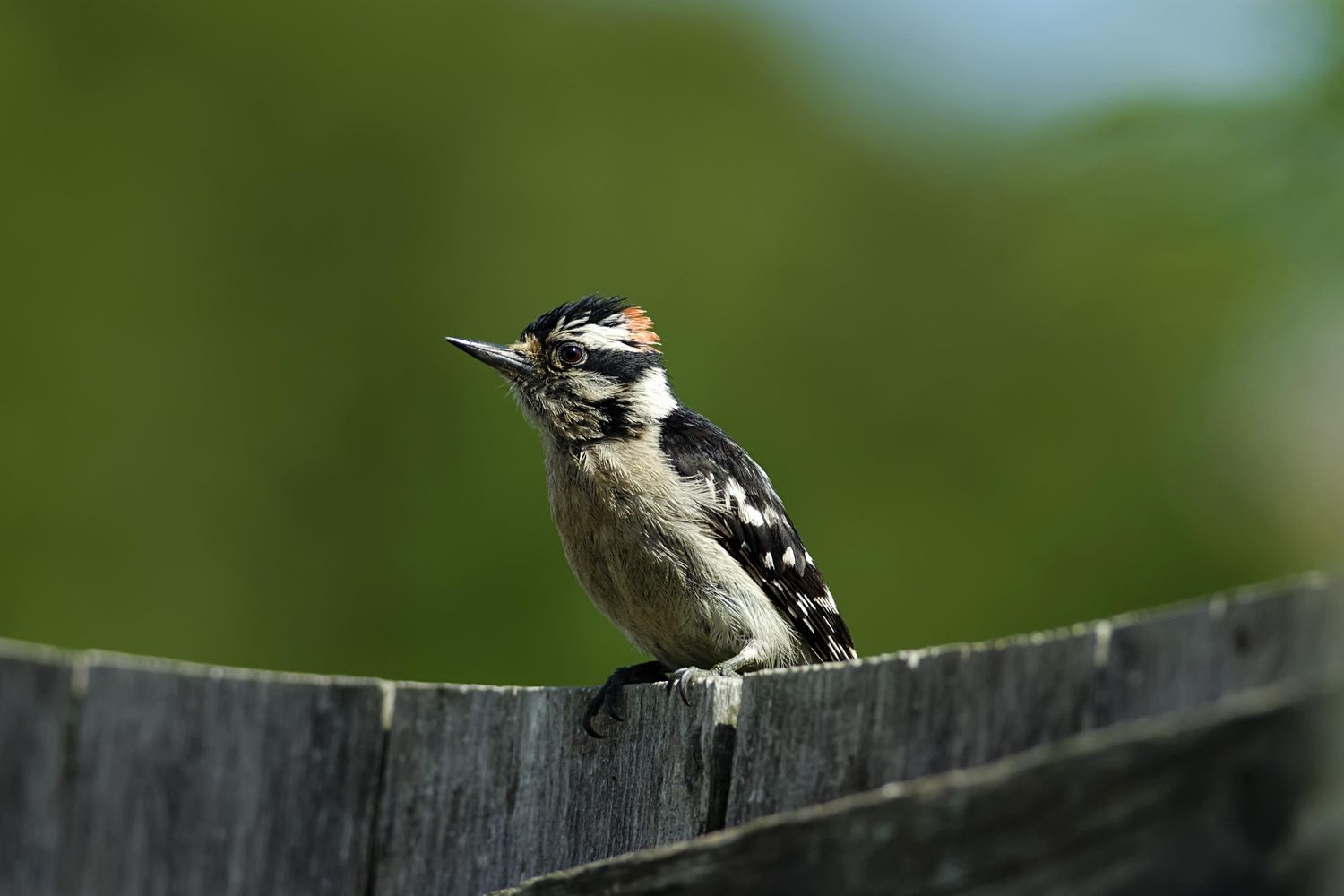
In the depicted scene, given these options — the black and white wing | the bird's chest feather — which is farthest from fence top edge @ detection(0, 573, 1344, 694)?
the black and white wing

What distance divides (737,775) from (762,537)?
2.13 m

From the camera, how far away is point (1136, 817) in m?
1.33

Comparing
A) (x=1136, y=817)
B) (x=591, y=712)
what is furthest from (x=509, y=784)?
(x=1136, y=817)

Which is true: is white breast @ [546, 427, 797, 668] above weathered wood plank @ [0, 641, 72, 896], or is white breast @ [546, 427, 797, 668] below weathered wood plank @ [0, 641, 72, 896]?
above

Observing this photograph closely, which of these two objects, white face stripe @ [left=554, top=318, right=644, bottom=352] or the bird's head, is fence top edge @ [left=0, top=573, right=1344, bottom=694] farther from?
white face stripe @ [left=554, top=318, right=644, bottom=352]

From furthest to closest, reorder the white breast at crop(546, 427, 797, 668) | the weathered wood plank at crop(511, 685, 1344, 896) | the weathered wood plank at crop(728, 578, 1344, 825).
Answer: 1. the white breast at crop(546, 427, 797, 668)
2. the weathered wood plank at crop(728, 578, 1344, 825)
3. the weathered wood plank at crop(511, 685, 1344, 896)

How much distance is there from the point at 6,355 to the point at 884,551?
3.69 m

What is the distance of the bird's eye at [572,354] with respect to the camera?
4.49m

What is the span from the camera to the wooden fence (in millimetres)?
1321

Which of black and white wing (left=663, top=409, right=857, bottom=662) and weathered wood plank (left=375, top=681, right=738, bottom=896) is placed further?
black and white wing (left=663, top=409, right=857, bottom=662)

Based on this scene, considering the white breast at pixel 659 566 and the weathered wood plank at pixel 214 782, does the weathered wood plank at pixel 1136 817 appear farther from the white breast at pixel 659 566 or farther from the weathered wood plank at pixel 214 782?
the white breast at pixel 659 566

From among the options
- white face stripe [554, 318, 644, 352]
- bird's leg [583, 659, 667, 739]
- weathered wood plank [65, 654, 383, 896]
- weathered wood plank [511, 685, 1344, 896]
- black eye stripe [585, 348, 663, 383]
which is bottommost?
weathered wood plank [65, 654, 383, 896]

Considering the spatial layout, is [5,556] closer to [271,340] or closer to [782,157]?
[271,340]

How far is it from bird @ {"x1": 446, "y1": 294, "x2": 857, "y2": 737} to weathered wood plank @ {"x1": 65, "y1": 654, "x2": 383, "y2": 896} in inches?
41.1
